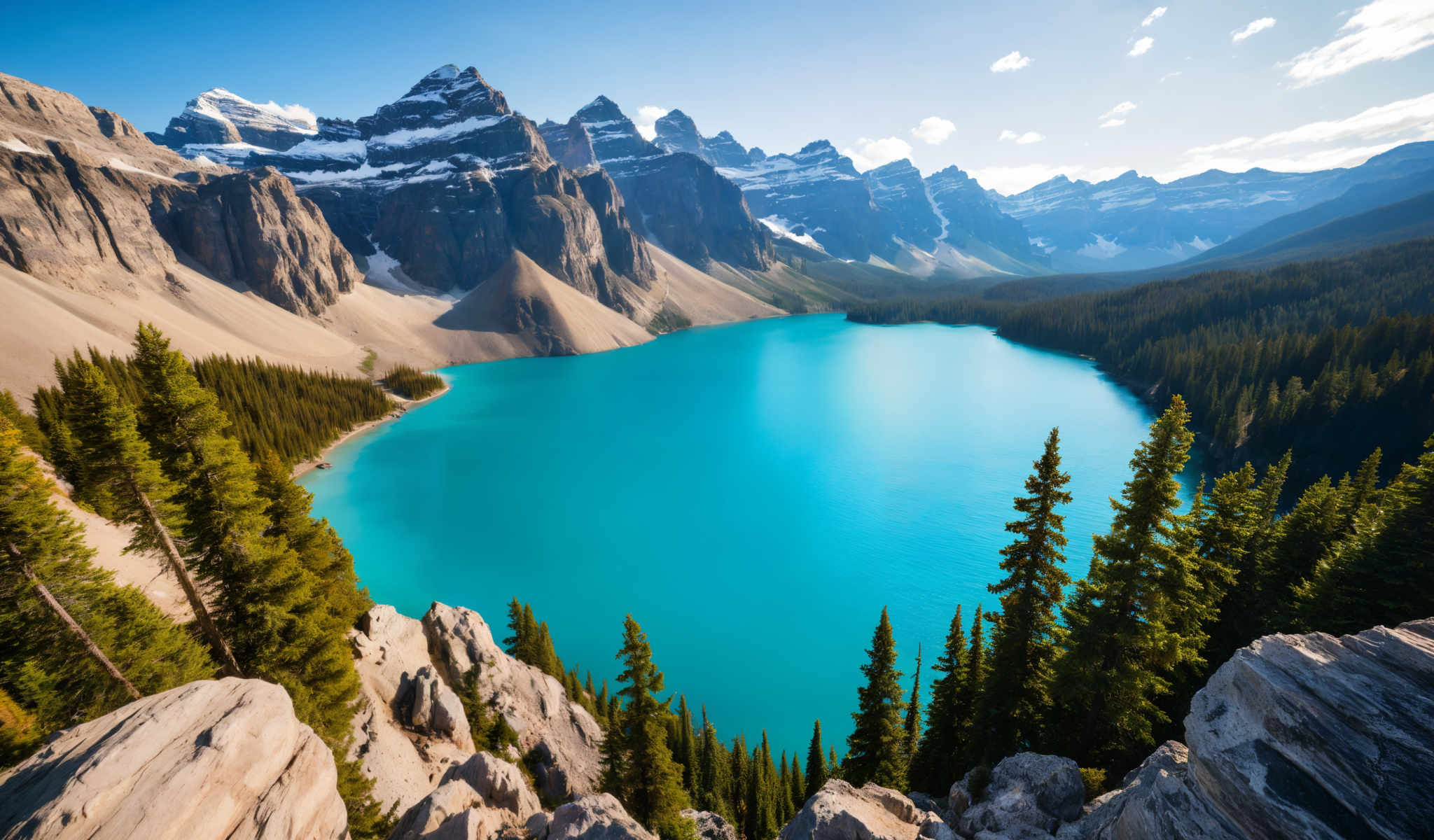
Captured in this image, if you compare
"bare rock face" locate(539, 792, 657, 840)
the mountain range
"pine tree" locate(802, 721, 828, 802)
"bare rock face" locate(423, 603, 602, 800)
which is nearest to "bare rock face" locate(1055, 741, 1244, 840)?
"bare rock face" locate(539, 792, 657, 840)

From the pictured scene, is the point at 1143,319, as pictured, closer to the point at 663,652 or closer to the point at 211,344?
the point at 663,652

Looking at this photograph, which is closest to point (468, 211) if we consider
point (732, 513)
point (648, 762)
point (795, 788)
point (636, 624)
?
point (732, 513)

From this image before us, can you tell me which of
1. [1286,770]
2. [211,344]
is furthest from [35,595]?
[211,344]

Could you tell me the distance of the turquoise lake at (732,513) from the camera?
100 ft

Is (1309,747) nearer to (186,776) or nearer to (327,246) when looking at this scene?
(186,776)

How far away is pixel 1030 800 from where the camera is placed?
11344mm

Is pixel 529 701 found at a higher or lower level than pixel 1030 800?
lower

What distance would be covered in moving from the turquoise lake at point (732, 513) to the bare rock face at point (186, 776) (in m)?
21.1

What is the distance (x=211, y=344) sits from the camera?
8025 cm

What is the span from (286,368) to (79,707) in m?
84.6

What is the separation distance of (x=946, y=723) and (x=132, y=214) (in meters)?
142

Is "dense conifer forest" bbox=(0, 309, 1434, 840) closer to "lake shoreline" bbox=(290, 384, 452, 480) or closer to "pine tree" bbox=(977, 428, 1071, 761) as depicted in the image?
"pine tree" bbox=(977, 428, 1071, 761)

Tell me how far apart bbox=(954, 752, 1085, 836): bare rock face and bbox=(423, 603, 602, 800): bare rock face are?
14964mm

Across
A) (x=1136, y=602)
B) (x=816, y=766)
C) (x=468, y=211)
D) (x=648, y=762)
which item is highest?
(x=468, y=211)
